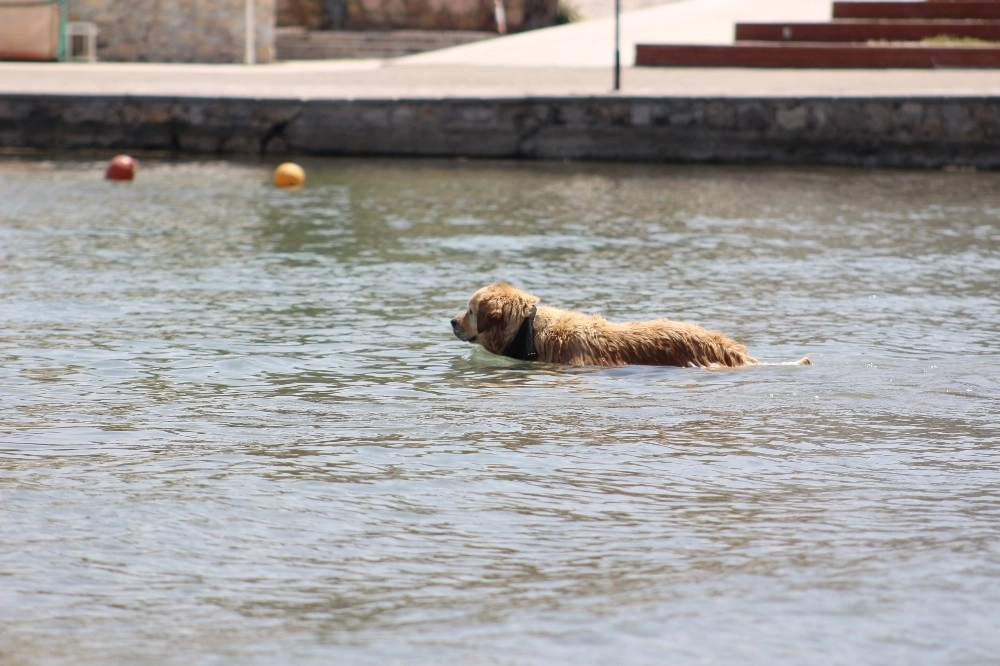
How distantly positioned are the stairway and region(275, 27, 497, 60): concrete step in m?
5.97

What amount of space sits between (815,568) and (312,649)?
1.71 metres

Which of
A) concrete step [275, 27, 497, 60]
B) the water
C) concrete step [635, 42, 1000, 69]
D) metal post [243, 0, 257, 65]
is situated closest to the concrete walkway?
concrete step [635, 42, 1000, 69]

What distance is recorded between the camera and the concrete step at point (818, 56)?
23141 mm

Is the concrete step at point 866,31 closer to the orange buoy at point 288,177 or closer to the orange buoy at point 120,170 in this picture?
the orange buoy at point 288,177

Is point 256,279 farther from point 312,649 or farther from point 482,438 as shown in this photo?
point 312,649

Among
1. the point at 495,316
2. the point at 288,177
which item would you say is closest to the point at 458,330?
the point at 495,316

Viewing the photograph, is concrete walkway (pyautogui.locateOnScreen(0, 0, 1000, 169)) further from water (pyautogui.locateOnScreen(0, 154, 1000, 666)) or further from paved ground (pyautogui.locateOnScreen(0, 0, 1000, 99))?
water (pyautogui.locateOnScreen(0, 154, 1000, 666))

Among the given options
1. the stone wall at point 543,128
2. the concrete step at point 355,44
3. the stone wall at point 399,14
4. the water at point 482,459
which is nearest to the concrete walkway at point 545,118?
the stone wall at point 543,128

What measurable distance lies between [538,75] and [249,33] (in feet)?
21.0

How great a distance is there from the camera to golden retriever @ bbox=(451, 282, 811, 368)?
8148 mm

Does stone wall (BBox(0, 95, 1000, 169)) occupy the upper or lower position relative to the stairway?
lower

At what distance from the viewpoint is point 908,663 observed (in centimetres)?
441

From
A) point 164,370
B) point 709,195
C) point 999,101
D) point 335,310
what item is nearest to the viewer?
point 164,370

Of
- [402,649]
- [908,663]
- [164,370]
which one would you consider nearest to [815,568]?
[908,663]
